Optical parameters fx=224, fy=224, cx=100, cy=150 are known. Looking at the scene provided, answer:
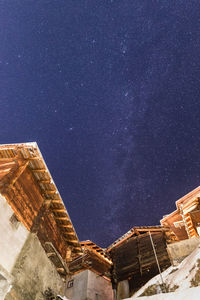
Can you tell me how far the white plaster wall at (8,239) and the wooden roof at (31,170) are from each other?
123cm

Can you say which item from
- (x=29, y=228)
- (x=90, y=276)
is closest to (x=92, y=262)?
(x=90, y=276)

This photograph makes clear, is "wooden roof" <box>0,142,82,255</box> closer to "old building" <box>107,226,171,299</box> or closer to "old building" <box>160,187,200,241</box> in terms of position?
"old building" <box>107,226,171,299</box>

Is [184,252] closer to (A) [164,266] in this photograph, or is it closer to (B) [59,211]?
(A) [164,266]

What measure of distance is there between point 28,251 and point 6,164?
16.6ft

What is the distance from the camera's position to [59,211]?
16156 millimetres

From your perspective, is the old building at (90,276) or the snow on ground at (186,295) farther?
the old building at (90,276)

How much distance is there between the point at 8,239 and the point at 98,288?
12478mm

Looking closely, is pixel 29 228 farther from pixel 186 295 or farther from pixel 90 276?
pixel 90 276

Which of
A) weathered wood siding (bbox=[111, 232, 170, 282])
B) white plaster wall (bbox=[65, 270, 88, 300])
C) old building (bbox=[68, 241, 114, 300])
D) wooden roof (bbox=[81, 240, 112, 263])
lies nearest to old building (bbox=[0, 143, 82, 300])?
white plaster wall (bbox=[65, 270, 88, 300])

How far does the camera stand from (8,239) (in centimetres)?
1110

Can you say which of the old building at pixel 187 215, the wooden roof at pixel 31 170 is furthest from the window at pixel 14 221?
the old building at pixel 187 215

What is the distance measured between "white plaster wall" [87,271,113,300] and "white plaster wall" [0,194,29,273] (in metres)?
10.1

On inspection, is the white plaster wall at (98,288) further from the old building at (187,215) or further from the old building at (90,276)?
the old building at (187,215)

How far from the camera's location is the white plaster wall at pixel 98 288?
18828mm
